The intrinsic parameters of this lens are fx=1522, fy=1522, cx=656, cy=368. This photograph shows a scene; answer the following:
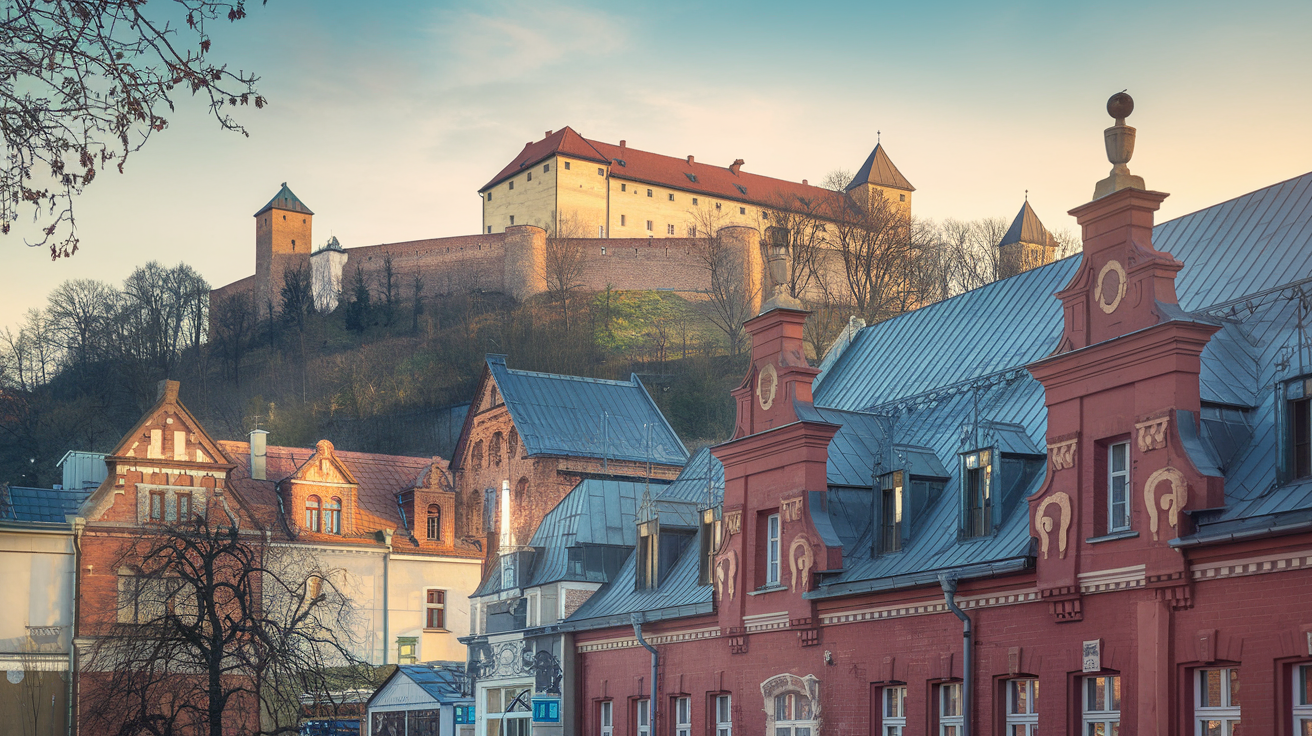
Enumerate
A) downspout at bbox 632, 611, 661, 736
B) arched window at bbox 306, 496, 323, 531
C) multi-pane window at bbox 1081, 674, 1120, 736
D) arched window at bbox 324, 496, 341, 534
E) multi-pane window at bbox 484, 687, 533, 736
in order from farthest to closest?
arched window at bbox 324, 496, 341, 534 → arched window at bbox 306, 496, 323, 531 → multi-pane window at bbox 484, 687, 533, 736 → downspout at bbox 632, 611, 661, 736 → multi-pane window at bbox 1081, 674, 1120, 736

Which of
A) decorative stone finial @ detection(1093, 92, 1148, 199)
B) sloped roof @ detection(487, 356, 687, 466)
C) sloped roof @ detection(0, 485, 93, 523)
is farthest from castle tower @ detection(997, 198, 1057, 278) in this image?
decorative stone finial @ detection(1093, 92, 1148, 199)

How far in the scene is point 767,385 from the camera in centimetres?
2577

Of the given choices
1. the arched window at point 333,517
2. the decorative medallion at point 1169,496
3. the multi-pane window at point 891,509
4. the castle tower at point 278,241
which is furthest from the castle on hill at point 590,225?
the decorative medallion at point 1169,496

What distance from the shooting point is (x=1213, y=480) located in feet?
55.4

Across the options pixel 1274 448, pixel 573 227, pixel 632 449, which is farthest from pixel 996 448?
pixel 573 227

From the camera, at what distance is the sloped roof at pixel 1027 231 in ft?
293

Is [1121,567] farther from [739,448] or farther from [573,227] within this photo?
[573,227]

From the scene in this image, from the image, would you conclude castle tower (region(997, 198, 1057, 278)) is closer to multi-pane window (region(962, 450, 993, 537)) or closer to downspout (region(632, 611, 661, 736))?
downspout (region(632, 611, 661, 736))

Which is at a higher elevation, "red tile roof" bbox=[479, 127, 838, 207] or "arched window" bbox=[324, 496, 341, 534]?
"red tile roof" bbox=[479, 127, 838, 207]

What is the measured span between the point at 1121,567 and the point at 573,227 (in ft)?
325

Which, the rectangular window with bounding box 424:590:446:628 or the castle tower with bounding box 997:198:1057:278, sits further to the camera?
the castle tower with bounding box 997:198:1057:278

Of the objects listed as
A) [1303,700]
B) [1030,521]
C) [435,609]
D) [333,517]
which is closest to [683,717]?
[1030,521]

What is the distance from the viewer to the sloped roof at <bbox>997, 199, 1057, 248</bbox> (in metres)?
89.4

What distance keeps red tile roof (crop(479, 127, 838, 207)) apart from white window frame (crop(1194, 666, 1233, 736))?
9964 centimetres
